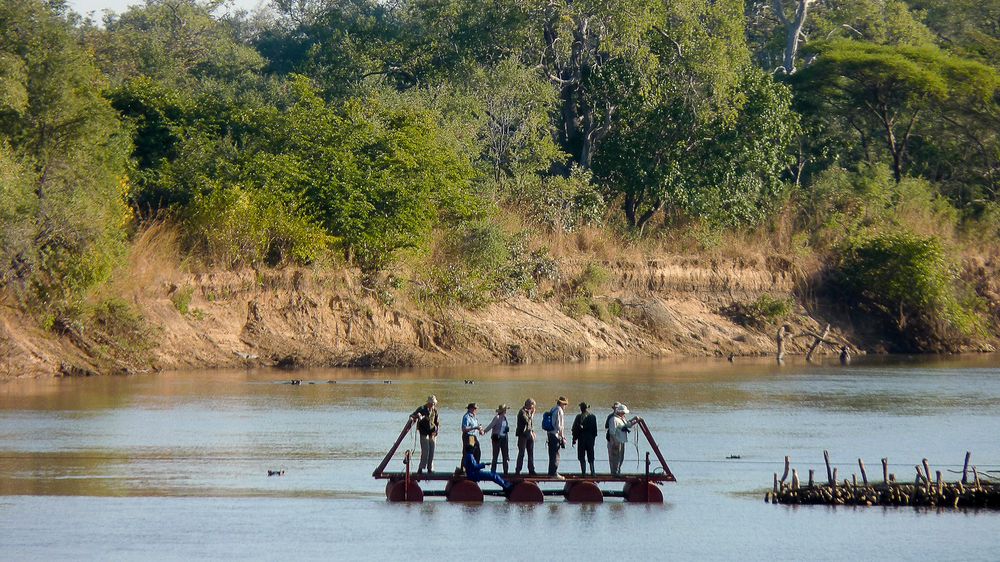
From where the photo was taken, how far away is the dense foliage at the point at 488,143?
49.9 m

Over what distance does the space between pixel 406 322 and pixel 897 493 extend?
30.2 m

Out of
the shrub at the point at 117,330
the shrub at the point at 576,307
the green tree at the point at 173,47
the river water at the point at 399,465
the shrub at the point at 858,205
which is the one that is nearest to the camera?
the river water at the point at 399,465

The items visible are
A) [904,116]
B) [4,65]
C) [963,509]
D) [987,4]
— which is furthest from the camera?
[987,4]

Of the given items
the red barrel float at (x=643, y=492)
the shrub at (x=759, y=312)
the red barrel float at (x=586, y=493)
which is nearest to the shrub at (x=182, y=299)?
the shrub at (x=759, y=312)

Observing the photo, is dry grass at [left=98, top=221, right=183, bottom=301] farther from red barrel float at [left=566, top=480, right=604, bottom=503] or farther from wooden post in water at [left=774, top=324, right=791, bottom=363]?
red barrel float at [left=566, top=480, right=604, bottom=503]

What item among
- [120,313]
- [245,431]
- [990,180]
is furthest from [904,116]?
[245,431]

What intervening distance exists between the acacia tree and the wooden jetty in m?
44.1

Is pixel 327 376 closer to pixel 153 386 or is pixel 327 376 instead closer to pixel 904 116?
pixel 153 386

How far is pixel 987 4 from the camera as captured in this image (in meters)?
85.2

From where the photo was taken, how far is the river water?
24078 mm

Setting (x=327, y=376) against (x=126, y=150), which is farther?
(x=126, y=150)

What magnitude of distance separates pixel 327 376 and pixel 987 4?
169 ft

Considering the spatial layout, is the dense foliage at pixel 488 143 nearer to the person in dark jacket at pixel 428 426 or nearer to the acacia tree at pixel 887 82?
the acacia tree at pixel 887 82

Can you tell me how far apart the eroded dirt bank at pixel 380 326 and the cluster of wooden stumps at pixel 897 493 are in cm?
2722
